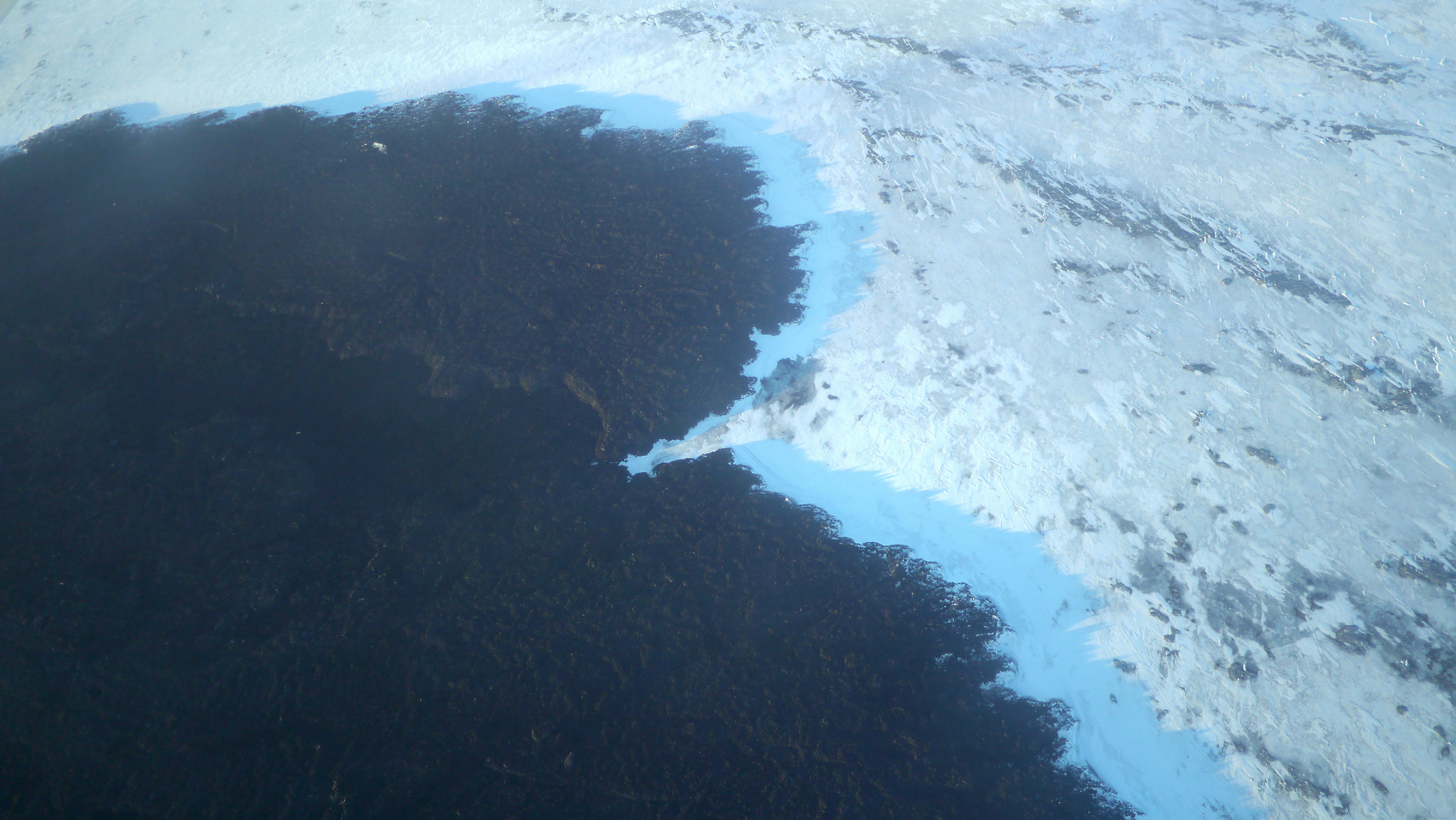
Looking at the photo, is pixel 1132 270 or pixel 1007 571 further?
pixel 1132 270

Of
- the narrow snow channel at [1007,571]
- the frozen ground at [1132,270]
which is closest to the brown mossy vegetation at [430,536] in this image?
the narrow snow channel at [1007,571]

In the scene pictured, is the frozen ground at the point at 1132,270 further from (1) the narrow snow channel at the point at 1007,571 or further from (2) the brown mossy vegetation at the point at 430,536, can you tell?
(2) the brown mossy vegetation at the point at 430,536

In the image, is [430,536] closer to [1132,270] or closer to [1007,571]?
[1007,571]

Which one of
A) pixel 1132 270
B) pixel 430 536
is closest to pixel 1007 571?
pixel 1132 270

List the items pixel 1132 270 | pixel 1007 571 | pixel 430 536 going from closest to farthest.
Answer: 1. pixel 430 536
2. pixel 1007 571
3. pixel 1132 270

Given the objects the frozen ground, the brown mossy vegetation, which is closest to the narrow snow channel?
the frozen ground
